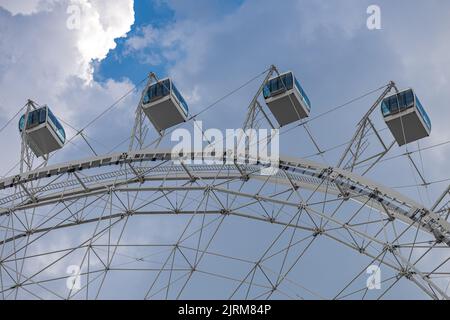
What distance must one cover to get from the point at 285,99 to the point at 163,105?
6.32m

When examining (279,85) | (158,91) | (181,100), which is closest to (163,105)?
(158,91)

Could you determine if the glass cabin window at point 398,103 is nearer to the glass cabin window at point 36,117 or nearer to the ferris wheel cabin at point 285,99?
the ferris wheel cabin at point 285,99

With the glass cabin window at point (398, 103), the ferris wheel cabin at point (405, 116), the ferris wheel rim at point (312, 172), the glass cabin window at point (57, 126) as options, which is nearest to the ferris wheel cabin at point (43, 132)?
the glass cabin window at point (57, 126)

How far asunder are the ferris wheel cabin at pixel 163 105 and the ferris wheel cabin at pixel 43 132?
575 centimetres

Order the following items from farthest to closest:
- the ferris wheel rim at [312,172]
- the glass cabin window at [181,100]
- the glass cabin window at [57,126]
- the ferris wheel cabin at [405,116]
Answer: the glass cabin window at [57,126] → the glass cabin window at [181,100] → the ferris wheel cabin at [405,116] → the ferris wheel rim at [312,172]

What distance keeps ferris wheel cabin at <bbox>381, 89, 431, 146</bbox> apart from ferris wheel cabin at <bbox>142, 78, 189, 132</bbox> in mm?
10540

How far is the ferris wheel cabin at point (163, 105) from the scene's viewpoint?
167 feet

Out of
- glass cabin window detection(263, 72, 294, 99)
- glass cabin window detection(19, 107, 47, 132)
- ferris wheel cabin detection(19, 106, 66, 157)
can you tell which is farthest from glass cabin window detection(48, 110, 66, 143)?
glass cabin window detection(263, 72, 294, 99)

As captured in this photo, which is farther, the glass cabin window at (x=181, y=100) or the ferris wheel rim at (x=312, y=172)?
the glass cabin window at (x=181, y=100)

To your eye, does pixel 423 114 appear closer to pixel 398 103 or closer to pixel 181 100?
pixel 398 103

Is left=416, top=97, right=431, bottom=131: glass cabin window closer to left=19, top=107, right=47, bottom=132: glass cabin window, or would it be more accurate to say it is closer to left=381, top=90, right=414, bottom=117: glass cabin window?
left=381, top=90, right=414, bottom=117: glass cabin window

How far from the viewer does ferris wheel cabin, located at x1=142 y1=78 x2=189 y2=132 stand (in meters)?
50.9

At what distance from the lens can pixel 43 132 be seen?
53.0 meters
